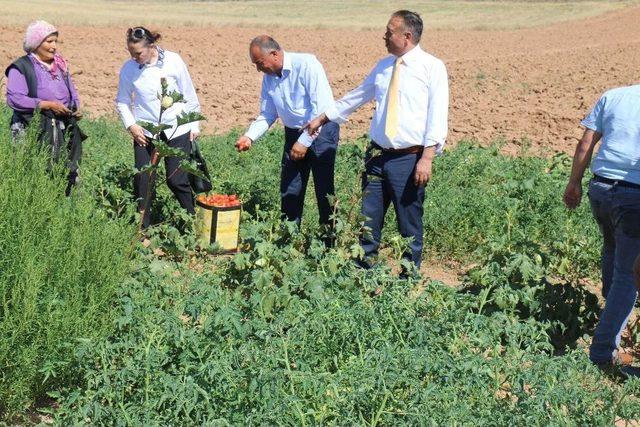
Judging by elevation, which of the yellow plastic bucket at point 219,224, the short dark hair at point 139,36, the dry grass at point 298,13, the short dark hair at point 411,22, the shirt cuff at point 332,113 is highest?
the short dark hair at point 411,22

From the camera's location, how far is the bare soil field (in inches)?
517

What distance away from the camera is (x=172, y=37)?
23.7 m

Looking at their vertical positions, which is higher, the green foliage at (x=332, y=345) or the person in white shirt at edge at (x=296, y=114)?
the person in white shirt at edge at (x=296, y=114)

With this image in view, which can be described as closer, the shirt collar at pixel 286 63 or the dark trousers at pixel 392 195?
the dark trousers at pixel 392 195

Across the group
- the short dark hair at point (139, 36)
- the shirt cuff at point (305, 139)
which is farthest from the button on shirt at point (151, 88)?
the shirt cuff at point (305, 139)

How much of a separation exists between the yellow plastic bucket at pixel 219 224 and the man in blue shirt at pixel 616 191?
2648 millimetres

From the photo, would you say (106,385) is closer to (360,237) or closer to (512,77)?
(360,237)

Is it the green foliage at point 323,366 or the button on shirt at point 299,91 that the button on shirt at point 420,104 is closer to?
the button on shirt at point 299,91

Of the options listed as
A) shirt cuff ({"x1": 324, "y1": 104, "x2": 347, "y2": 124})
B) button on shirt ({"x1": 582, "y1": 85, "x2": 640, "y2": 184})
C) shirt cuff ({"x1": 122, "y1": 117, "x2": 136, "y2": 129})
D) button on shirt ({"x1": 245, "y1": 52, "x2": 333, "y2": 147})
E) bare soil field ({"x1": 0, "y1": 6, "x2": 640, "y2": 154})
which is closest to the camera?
button on shirt ({"x1": 582, "y1": 85, "x2": 640, "y2": 184})

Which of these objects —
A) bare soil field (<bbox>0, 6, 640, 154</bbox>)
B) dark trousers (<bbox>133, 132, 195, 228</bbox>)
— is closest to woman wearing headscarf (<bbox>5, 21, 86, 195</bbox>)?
dark trousers (<bbox>133, 132, 195, 228</bbox>)

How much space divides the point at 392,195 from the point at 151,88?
1980 mm

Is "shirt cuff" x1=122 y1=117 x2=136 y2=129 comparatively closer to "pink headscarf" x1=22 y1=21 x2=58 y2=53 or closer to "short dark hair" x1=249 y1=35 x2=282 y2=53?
"pink headscarf" x1=22 y1=21 x2=58 y2=53

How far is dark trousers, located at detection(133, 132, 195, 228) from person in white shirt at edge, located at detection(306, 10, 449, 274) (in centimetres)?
154

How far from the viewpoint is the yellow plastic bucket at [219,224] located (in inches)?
262
